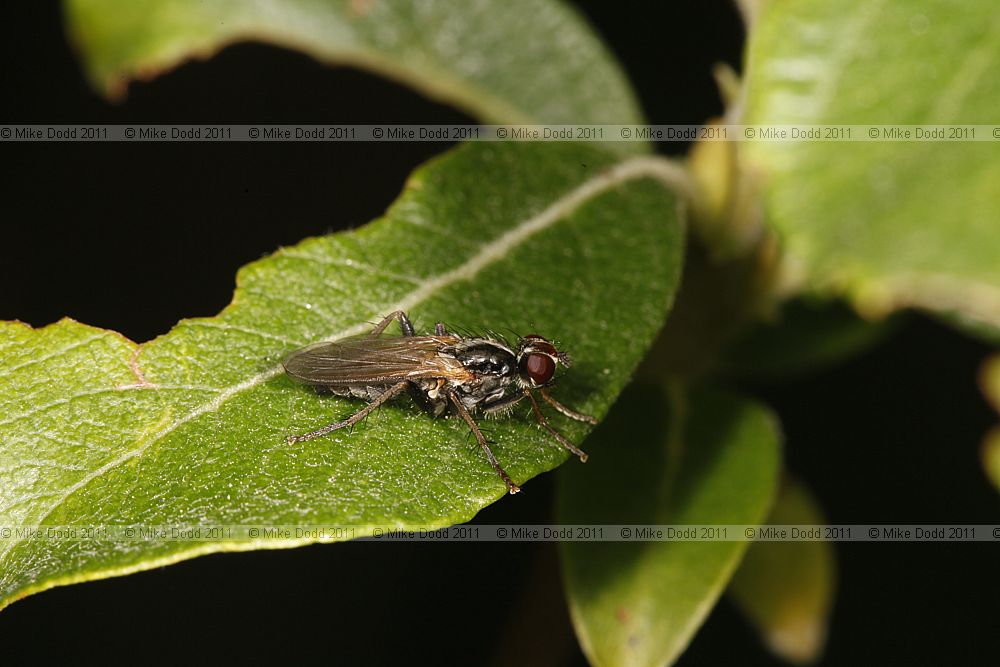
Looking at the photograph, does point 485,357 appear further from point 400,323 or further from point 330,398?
point 330,398

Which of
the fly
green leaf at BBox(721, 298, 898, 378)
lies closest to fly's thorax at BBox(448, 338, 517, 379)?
the fly

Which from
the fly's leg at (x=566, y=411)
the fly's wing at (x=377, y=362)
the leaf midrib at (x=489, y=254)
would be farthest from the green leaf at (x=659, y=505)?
the leaf midrib at (x=489, y=254)

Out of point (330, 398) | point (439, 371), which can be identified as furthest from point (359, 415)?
point (439, 371)

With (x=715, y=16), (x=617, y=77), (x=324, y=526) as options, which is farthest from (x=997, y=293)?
A: (x=715, y=16)

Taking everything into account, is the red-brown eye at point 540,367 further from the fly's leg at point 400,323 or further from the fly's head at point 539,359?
the fly's leg at point 400,323

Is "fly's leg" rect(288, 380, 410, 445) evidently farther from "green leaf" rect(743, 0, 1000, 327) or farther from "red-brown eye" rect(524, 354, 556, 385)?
"green leaf" rect(743, 0, 1000, 327)

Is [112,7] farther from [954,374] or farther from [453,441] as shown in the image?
[954,374]
